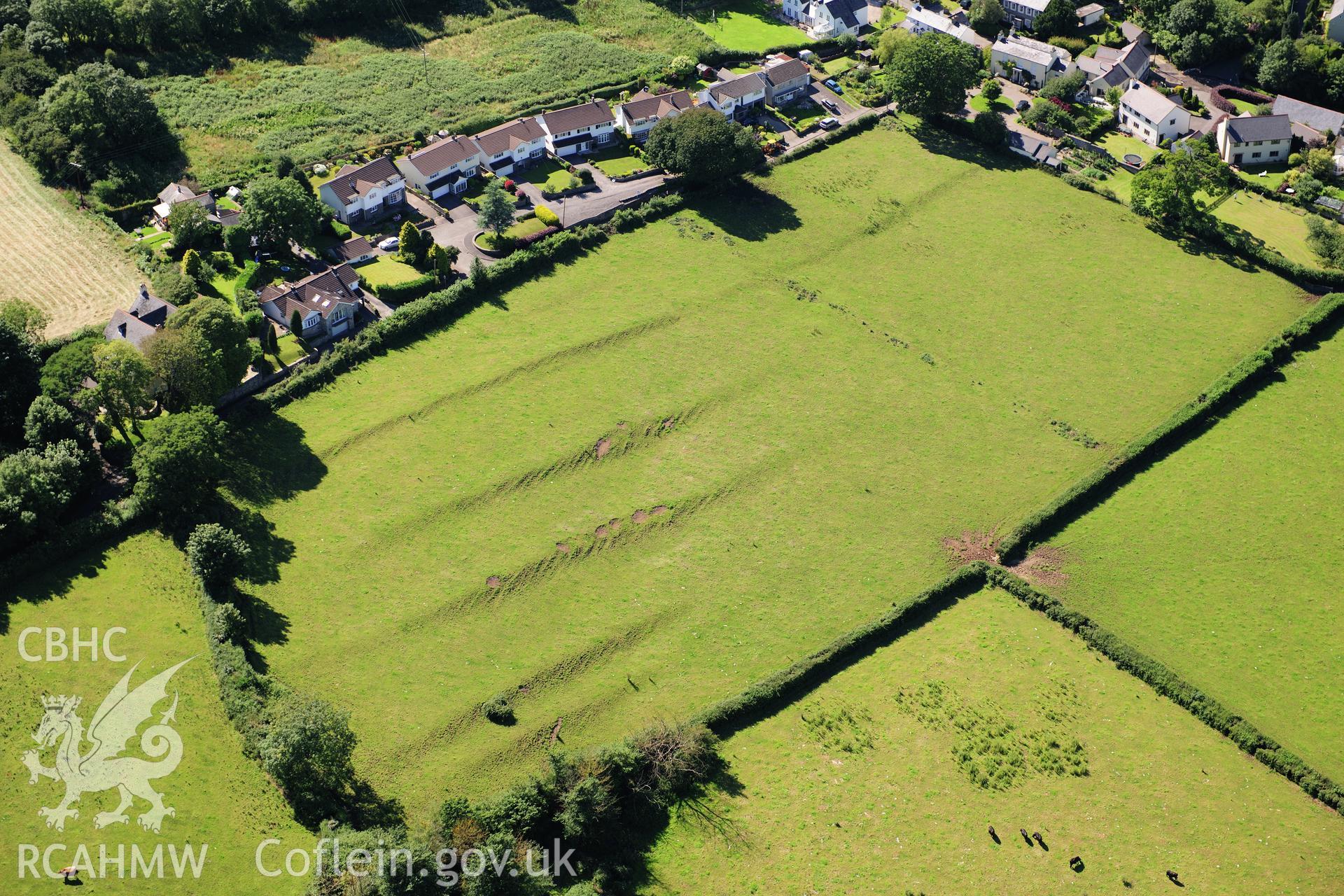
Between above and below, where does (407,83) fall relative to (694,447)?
above

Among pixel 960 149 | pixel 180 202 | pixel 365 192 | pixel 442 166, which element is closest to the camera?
pixel 180 202

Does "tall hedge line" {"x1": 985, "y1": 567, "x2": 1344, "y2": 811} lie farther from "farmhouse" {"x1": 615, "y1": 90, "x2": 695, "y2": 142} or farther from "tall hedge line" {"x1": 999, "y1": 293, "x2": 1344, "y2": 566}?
"farmhouse" {"x1": 615, "y1": 90, "x2": 695, "y2": 142}

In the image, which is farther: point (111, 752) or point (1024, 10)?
point (1024, 10)

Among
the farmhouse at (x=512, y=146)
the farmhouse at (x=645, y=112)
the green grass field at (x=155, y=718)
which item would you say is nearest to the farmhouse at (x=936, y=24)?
the farmhouse at (x=645, y=112)

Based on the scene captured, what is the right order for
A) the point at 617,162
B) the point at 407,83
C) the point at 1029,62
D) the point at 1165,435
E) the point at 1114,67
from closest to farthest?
the point at 1165,435, the point at 617,162, the point at 407,83, the point at 1114,67, the point at 1029,62

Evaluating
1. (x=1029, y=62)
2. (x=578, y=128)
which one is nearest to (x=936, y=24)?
(x=1029, y=62)

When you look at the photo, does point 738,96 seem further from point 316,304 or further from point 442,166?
point 316,304
